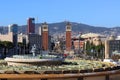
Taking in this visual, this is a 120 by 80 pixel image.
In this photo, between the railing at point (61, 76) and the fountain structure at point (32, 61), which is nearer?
the railing at point (61, 76)

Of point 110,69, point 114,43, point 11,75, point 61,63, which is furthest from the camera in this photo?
point 114,43

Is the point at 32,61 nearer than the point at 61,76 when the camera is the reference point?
No

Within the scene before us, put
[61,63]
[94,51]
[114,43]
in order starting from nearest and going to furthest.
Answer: [61,63] < [94,51] < [114,43]

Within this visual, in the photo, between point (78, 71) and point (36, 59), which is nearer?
point (78, 71)

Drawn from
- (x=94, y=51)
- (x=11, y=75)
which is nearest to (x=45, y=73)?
(x=11, y=75)

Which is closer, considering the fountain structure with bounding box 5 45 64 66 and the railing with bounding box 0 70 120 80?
the railing with bounding box 0 70 120 80

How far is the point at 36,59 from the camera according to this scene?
24.2 meters

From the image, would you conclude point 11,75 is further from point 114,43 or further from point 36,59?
point 114,43

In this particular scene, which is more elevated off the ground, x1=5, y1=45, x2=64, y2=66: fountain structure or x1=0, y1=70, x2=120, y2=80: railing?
x1=5, y1=45, x2=64, y2=66: fountain structure

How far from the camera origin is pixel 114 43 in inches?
5768

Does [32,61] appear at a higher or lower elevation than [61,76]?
higher

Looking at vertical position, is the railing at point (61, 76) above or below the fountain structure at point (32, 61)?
below

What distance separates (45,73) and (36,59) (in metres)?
3.53

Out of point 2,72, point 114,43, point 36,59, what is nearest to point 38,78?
point 2,72
